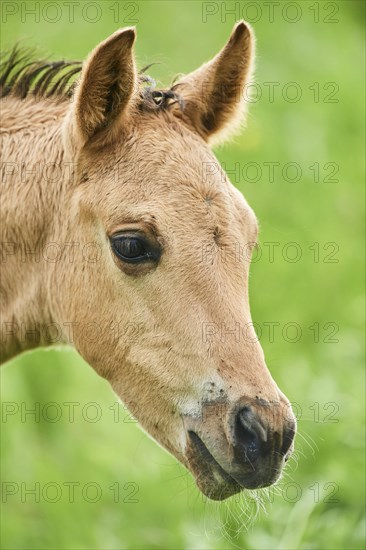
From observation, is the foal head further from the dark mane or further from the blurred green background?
the blurred green background

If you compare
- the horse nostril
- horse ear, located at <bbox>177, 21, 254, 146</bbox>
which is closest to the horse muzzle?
the horse nostril

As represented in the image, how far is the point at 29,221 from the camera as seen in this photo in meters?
4.27

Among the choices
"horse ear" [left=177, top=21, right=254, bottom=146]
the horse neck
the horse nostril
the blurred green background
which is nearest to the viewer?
the horse nostril

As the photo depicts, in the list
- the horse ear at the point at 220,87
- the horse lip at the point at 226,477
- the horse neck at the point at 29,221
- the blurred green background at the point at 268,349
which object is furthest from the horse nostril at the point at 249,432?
the horse ear at the point at 220,87

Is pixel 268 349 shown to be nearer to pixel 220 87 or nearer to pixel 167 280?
pixel 220 87

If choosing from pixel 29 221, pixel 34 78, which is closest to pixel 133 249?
pixel 29 221

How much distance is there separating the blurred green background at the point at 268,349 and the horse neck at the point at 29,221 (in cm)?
74

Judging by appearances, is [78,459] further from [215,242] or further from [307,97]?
[307,97]

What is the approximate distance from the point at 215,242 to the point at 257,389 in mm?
679

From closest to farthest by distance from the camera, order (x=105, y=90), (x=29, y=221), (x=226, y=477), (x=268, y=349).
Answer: (x=226, y=477), (x=105, y=90), (x=29, y=221), (x=268, y=349)

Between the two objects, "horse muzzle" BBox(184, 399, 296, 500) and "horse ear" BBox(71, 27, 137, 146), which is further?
"horse ear" BBox(71, 27, 137, 146)

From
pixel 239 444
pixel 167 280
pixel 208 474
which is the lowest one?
pixel 208 474

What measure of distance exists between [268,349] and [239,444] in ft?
13.6

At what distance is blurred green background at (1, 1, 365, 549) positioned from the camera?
5598 millimetres
